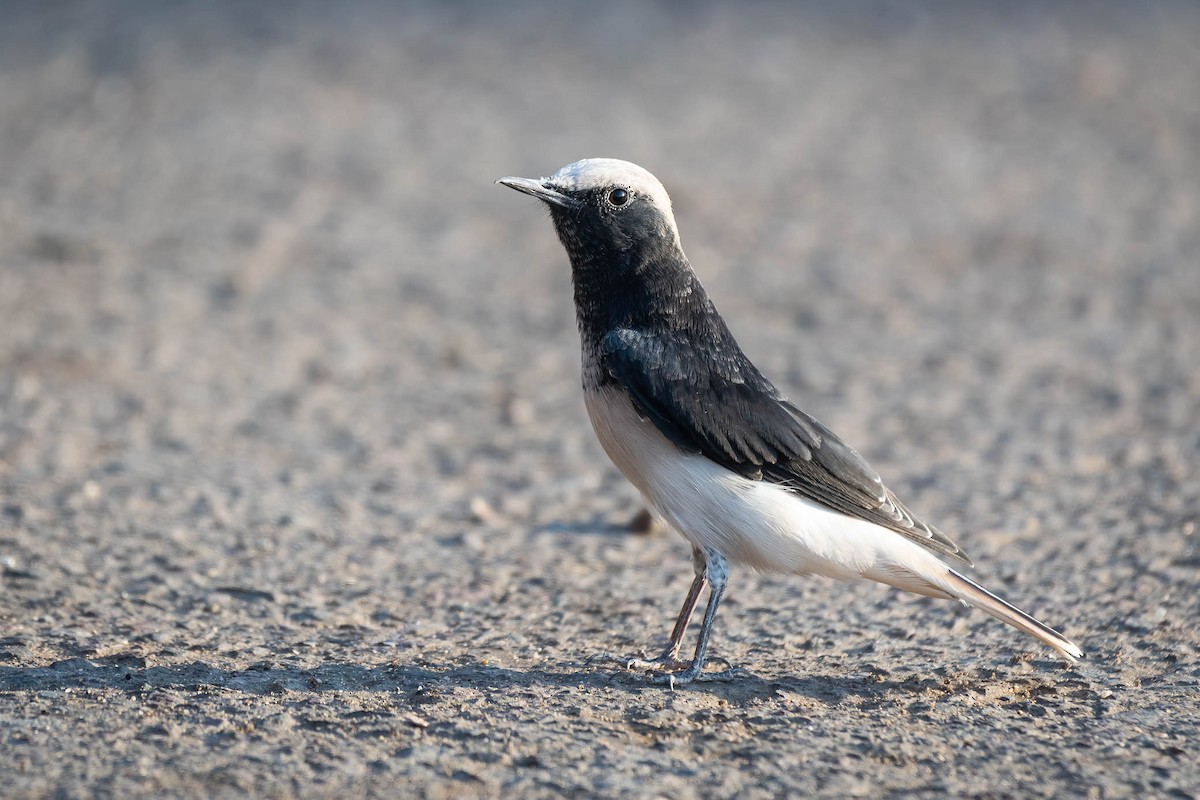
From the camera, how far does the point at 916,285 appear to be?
29.9 feet

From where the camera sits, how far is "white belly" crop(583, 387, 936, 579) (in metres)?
4.18

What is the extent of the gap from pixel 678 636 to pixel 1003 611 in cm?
108

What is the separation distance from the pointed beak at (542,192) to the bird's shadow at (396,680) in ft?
5.29

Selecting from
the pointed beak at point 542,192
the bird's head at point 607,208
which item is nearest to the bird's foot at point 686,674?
the bird's head at point 607,208

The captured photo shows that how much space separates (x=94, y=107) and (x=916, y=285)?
759cm

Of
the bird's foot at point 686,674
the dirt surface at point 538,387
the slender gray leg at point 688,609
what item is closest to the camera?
the dirt surface at point 538,387

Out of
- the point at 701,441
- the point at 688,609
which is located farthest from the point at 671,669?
the point at 701,441

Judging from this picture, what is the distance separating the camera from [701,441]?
4223 millimetres

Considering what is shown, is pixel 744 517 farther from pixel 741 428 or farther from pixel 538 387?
pixel 538 387

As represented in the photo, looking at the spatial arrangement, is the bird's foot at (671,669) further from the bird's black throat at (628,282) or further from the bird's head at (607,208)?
the bird's head at (607,208)

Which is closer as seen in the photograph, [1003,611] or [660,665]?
[1003,611]

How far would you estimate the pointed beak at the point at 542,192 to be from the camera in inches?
173

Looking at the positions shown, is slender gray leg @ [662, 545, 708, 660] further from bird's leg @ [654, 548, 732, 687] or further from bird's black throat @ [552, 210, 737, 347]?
bird's black throat @ [552, 210, 737, 347]

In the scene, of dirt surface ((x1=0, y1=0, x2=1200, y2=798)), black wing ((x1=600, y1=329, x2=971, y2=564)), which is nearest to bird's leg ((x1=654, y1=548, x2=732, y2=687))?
dirt surface ((x1=0, y1=0, x2=1200, y2=798))
